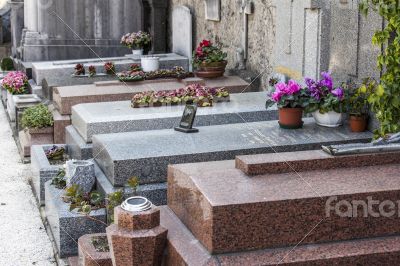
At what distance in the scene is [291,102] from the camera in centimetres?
741

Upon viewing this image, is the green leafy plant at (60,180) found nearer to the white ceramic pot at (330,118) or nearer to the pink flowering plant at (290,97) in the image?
the pink flowering plant at (290,97)

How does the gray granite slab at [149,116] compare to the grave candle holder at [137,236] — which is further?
the gray granite slab at [149,116]

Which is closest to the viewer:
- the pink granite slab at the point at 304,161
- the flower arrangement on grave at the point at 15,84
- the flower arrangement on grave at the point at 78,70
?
the pink granite slab at the point at 304,161

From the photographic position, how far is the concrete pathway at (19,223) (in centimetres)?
657

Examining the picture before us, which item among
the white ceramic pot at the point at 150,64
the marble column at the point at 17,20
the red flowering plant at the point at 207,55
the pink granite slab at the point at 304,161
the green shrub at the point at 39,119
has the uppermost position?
the marble column at the point at 17,20

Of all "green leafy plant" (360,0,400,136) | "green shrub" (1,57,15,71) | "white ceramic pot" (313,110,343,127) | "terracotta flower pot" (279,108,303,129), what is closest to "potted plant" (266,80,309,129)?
"terracotta flower pot" (279,108,303,129)

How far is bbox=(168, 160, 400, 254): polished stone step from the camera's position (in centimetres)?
464

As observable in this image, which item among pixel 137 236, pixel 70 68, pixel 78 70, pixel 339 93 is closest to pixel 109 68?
pixel 78 70

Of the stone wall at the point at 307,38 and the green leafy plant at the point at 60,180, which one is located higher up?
the stone wall at the point at 307,38

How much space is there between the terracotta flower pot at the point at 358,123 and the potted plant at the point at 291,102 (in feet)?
1.63

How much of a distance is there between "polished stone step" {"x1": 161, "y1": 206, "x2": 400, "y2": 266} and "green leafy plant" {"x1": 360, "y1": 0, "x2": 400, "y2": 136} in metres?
1.84

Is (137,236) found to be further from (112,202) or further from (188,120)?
(188,120)

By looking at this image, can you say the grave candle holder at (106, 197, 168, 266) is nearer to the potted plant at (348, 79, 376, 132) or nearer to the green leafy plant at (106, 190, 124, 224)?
the green leafy plant at (106, 190, 124, 224)

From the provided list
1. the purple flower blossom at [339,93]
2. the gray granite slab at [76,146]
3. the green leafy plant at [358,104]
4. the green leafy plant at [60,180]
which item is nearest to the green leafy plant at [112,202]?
the green leafy plant at [60,180]
